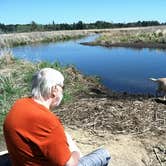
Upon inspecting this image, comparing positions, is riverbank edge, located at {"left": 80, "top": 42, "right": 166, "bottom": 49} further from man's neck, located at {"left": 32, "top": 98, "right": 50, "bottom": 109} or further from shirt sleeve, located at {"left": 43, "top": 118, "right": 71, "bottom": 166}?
shirt sleeve, located at {"left": 43, "top": 118, "right": 71, "bottom": 166}

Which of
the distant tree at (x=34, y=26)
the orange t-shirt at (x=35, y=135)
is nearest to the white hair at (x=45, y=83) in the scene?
the orange t-shirt at (x=35, y=135)

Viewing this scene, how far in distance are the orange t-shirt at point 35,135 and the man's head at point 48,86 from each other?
105 millimetres

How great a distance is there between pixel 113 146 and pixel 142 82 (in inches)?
327

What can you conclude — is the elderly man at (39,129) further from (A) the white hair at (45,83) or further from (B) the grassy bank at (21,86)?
(B) the grassy bank at (21,86)

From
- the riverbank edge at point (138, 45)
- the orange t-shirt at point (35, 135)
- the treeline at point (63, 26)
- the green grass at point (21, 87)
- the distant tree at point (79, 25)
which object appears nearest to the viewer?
the orange t-shirt at point (35, 135)

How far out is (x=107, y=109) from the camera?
747 centimetres

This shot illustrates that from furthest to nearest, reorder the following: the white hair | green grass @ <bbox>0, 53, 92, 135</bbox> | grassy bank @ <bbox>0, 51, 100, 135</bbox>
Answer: grassy bank @ <bbox>0, 51, 100, 135</bbox>
green grass @ <bbox>0, 53, 92, 135</bbox>
the white hair

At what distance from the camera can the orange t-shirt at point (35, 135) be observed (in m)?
3.31

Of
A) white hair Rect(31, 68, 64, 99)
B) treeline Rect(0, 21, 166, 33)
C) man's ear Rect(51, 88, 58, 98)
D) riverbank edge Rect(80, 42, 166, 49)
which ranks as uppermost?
white hair Rect(31, 68, 64, 99)

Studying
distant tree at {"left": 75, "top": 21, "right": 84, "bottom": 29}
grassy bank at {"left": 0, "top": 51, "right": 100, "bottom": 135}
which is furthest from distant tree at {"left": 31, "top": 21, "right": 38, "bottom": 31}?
grassy bank at {"left": 0, "top": 51, "right": 100, "bottom": 135}

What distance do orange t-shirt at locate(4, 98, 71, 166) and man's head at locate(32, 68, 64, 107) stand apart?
10 centimetres

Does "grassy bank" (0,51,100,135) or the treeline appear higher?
"grassy bank" (0,51,100,135)

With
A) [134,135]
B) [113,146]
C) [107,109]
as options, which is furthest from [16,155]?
[107,109]

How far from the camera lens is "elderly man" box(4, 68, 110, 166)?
3316 millimetres
